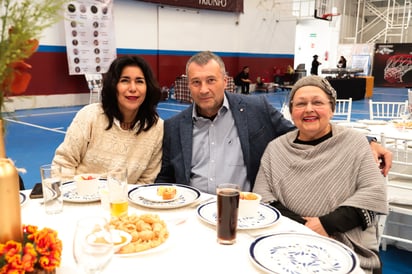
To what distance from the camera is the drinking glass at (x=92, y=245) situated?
0.93 metres

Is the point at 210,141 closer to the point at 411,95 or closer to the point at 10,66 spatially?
the point at 10,66

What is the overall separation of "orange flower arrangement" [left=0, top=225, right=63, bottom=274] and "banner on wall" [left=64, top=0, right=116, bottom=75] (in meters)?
10.1

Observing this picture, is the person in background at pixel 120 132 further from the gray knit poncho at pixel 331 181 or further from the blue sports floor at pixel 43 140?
the gray knit poncho at pixel 331 181

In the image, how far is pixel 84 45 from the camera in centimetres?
1059

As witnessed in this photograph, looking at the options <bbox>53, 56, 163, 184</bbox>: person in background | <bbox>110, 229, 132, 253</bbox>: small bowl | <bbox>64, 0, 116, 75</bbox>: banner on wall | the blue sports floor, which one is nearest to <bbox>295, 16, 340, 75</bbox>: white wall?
the blue sports floor

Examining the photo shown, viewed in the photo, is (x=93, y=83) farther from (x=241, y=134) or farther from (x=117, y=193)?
(x=117, y=193)

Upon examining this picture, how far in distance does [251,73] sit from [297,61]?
7.54 m

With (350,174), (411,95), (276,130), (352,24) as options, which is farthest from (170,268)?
(352,24)

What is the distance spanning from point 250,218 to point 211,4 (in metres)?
13.8

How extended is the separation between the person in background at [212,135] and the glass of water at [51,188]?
2.94 ft

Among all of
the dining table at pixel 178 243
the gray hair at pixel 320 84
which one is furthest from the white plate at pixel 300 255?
the gray hair at pixel 320 84

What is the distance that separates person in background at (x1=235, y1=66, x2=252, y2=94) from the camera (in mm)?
14906

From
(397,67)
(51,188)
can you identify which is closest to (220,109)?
(51,188)

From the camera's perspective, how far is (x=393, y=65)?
20328 millimetres
